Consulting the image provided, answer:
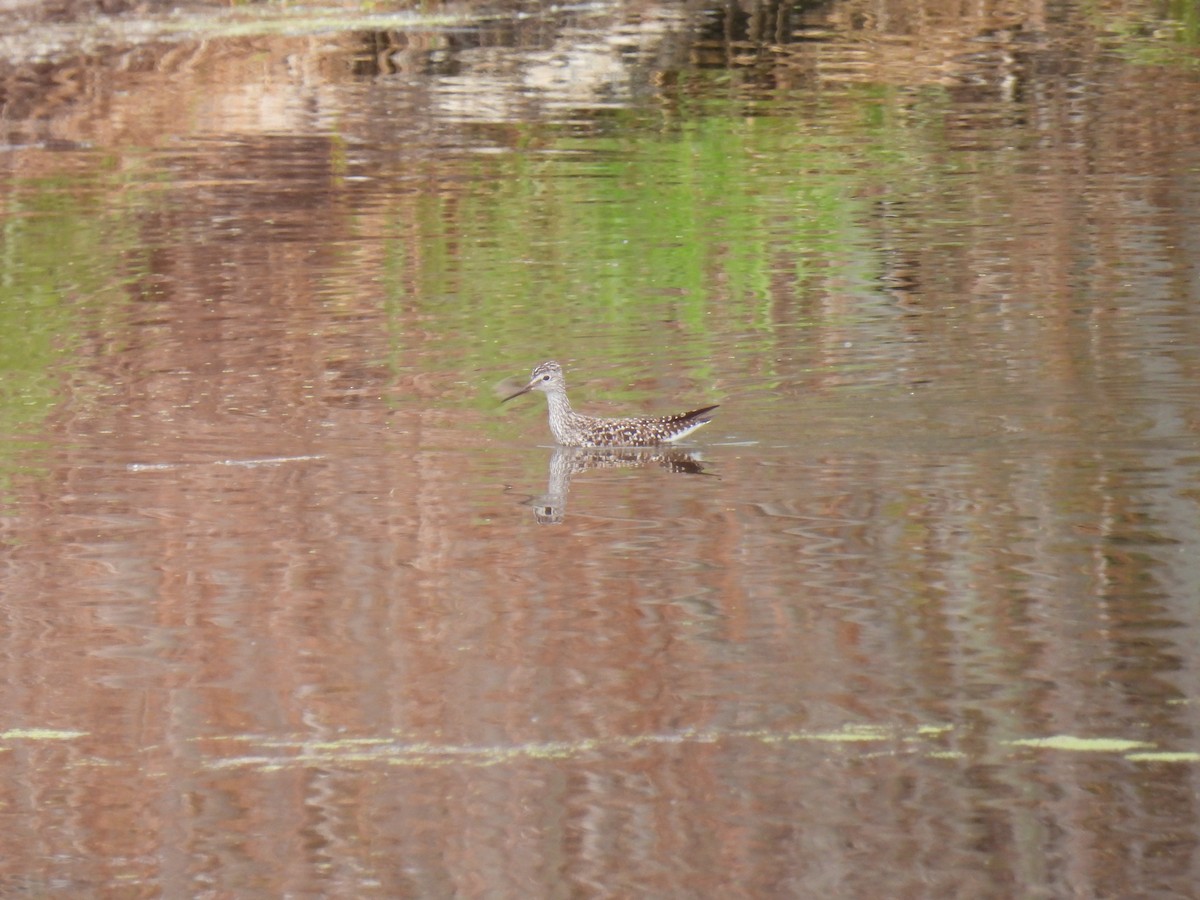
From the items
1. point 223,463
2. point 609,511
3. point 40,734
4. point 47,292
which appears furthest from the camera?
point 47,292

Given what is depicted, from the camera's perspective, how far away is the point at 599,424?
10.1 m

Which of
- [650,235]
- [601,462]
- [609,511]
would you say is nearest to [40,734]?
[609,511]

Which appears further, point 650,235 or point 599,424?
point 650,235

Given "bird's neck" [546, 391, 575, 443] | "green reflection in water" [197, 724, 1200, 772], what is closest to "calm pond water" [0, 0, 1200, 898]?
"green reflection in water" [197, 724, 1200, 772]

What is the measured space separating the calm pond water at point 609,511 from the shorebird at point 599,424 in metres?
0.10

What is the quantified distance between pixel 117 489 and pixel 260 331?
3.98m

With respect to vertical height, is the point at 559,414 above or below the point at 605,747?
below

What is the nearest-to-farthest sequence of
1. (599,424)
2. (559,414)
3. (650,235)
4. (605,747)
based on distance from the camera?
(605,747)
(599,424)
(559,414)
(650,235)

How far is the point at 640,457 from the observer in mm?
9891

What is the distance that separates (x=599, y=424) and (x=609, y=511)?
1386 mm

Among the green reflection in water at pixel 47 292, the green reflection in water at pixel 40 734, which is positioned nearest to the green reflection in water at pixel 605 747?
the green reflection in water at pixel 40 734

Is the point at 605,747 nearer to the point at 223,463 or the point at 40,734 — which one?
the point at 40,734

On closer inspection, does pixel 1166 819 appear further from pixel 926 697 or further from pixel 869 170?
pixel 869 170

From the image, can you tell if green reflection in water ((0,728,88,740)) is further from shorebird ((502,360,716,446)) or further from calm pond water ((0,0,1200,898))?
shorebird ((502,360,716,446))
